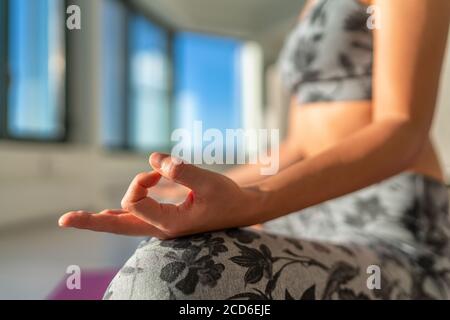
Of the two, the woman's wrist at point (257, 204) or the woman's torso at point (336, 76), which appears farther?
the woman's torso at point (336, 76)

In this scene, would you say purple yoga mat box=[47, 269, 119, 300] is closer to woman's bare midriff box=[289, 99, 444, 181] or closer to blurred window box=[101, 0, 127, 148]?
woman's bare midriff box=[289, 99, 444, 181]

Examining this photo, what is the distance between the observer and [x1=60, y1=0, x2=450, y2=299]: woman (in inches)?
17.9

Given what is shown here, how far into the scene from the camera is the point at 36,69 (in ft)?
12.6

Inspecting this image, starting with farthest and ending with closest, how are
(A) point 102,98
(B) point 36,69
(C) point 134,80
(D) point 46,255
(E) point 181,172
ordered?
1. (C) point 134,80
2. (A) point 102,98
3. (B) point 36,69
4. (D) point 46,255
5. (E) point 181,172

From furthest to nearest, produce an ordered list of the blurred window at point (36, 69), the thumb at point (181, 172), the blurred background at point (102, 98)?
the blurred window at point (36, 69) → the blurred background at point (102, 98) → the thumb at point (181, 172)

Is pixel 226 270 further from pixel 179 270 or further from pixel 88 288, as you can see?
pixel 88 288

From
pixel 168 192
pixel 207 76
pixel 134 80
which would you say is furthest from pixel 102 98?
pixel 168 192

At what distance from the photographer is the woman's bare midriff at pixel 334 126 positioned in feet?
2.57

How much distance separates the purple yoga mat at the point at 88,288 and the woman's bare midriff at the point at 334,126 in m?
0.60

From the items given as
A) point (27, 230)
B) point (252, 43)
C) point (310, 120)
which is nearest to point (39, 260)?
point (27, 230)

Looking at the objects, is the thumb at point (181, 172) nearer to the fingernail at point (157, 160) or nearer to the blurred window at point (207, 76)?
the fingernail at point (157, 160)

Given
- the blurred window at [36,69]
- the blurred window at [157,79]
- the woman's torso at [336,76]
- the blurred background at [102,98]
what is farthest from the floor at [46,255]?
the blurred window at [157,79]

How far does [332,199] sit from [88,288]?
892mm

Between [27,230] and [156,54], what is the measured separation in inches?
162
